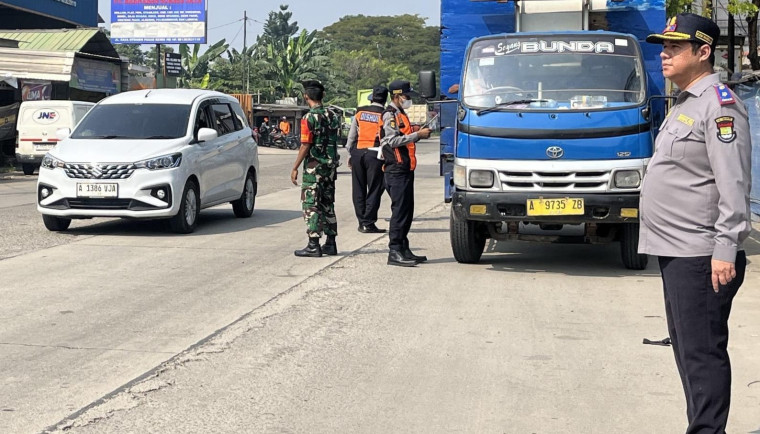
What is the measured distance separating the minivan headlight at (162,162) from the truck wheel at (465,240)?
395 cm

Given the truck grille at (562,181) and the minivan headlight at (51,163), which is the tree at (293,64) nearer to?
the minivan headlight at (51,163)

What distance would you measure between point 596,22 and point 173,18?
39303 millimetres

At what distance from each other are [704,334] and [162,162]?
9.21 meters

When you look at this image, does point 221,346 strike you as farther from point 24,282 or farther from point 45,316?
point 24,282

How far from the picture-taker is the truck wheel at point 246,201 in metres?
15.1

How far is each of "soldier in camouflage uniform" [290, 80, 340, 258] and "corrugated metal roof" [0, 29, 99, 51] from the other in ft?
92.9

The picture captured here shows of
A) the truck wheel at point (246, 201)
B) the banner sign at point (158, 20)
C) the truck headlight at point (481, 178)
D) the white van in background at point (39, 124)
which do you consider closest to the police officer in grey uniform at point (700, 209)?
the truck headlight at point (481, 178)

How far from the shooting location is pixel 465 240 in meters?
10.3

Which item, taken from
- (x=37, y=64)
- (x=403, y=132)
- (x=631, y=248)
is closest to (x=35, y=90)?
(x=37, y=64)

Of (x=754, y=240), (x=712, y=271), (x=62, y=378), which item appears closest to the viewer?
(x=712, y=271)

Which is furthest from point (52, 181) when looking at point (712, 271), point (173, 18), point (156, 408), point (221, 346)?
point (173, 18)

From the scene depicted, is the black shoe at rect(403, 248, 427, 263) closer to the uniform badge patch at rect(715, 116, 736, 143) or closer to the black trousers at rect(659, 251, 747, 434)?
the black trousers at rect(659, 251, 747, 434)

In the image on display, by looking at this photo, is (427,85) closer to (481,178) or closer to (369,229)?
(481,178)

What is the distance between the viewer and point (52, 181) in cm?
1234
